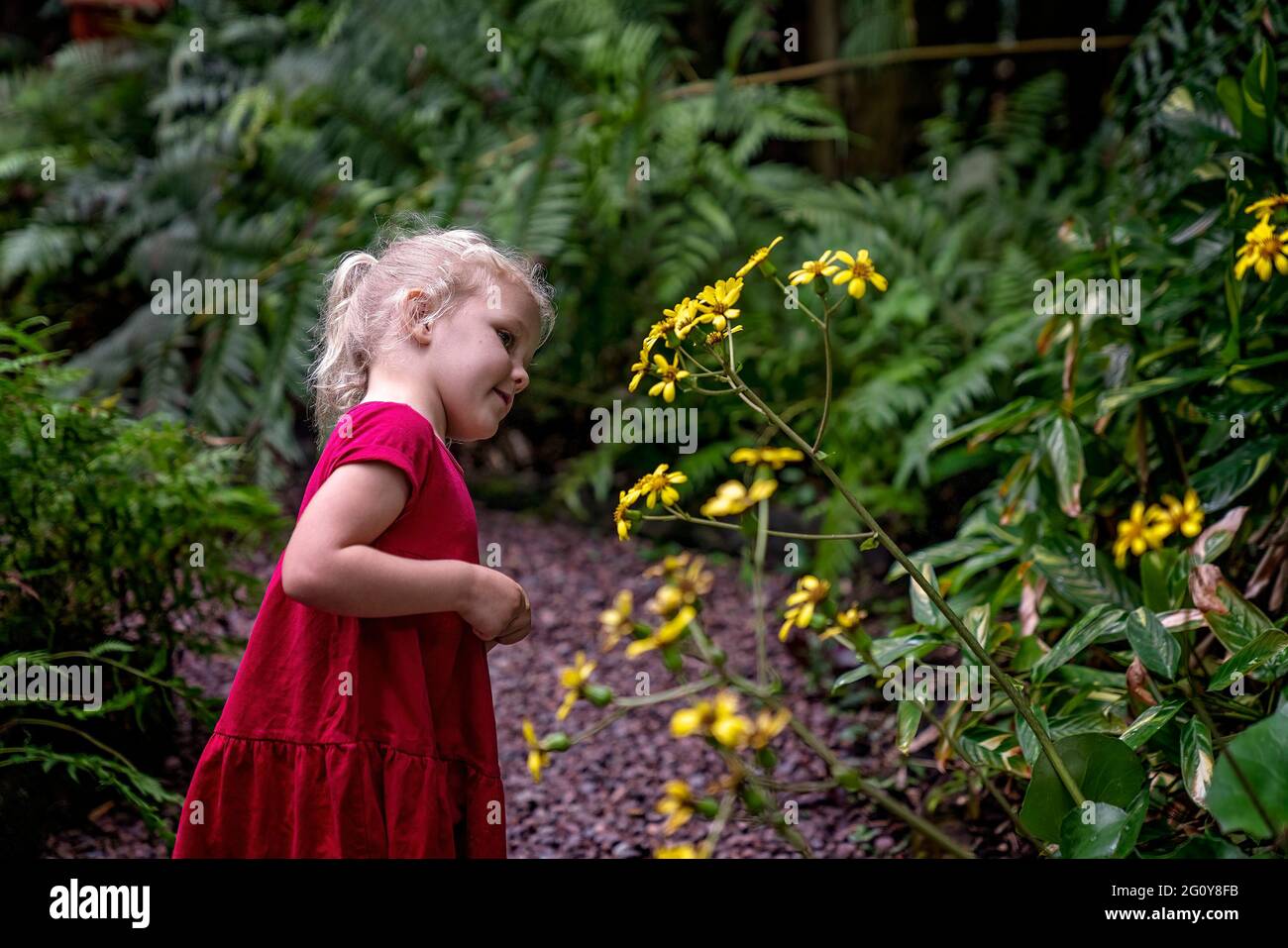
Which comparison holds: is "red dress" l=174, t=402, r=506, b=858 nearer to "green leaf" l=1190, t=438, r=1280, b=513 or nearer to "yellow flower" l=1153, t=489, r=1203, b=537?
"yellow flower" l=1153, t=489, r=1203, b=537

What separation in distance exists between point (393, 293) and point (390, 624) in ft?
1.26

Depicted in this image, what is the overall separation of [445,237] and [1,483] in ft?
2.88

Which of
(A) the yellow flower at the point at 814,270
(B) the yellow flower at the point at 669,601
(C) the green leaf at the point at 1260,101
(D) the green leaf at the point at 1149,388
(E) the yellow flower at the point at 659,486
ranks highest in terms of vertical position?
(C) the green leaf at the point at 1260,101

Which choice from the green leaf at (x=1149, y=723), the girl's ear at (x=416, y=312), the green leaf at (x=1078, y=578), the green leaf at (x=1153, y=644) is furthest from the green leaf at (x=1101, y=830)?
the girl's ear at (x=416, y=312)

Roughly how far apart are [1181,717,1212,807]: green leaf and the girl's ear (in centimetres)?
99

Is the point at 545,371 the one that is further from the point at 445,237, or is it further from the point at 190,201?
the point at 445,237

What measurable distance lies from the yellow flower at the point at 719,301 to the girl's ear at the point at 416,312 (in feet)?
1.04

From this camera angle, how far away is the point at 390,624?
44.0 inches

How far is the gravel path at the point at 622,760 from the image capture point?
174cm

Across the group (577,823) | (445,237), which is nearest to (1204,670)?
(577,823)

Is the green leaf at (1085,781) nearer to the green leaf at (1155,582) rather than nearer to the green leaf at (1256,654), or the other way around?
the green leaf at (1256,654)

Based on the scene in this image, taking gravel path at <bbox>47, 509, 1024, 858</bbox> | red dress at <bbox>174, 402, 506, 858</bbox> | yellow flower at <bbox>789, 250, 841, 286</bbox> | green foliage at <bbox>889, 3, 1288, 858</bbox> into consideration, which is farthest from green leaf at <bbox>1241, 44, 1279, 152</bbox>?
red dress at <bbox>174, 402, 506, 858</bbox>

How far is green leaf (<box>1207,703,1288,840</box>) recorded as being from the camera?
0.89 meters

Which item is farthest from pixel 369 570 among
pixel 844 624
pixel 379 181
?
pixel 379 181
